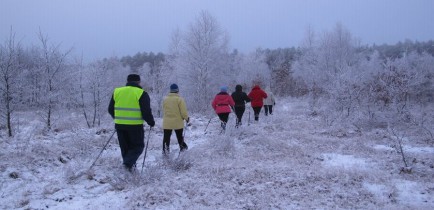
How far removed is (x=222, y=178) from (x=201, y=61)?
790 inches

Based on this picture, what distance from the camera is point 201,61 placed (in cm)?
2514

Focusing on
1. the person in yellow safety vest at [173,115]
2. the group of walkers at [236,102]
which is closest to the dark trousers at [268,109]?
the group of walkers at [236,102]

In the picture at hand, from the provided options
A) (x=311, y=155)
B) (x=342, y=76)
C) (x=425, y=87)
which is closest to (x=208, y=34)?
(x=342, y=76)

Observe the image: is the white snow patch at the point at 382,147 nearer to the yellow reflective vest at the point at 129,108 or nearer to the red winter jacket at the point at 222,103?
the red winter jacket at the point at 222,103

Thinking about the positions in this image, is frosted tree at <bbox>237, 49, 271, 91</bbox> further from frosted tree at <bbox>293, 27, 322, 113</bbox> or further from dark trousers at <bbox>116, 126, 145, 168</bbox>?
dark trousers at <bbox>116, 126, 145, 168</bbox>

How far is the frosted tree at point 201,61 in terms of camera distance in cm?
2500

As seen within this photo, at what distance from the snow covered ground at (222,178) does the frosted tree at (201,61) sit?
16.8 meters

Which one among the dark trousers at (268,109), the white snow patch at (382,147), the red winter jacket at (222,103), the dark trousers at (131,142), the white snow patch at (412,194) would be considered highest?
the red winter jacket at (222,103)

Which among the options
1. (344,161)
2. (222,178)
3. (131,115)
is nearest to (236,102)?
(344,161)

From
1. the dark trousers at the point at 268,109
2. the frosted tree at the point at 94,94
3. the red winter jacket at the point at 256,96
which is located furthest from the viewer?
the dark trousers at the point at 268,109

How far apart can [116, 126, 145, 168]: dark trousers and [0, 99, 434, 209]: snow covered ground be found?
305 millimetres

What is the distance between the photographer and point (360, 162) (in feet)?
22.5

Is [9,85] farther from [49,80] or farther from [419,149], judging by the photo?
[419,149]

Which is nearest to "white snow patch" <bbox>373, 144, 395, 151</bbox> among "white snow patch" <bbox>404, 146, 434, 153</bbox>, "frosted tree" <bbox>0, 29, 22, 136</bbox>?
"white snow patch" <bbox>404, 146, 434, 153</bbox>
